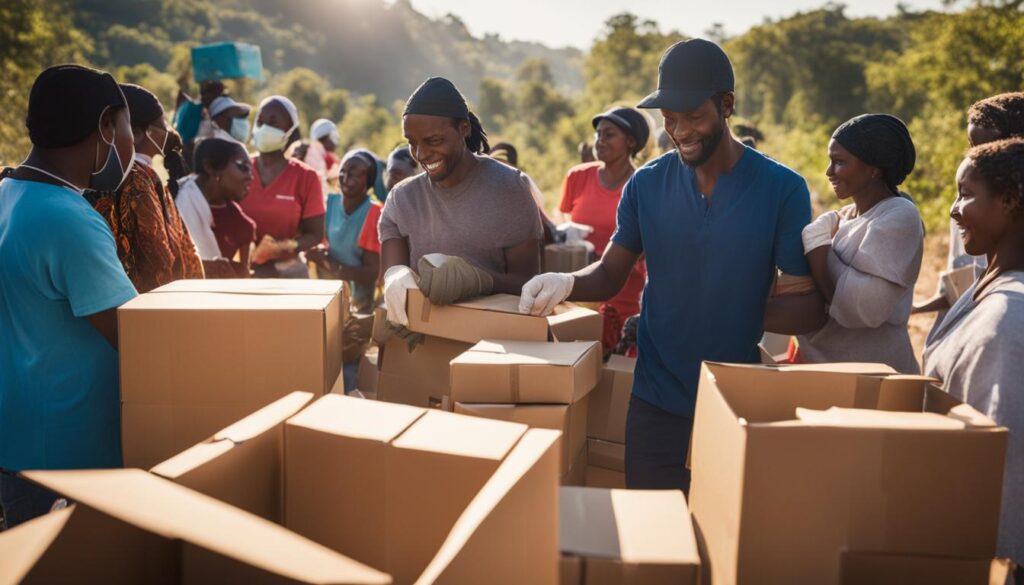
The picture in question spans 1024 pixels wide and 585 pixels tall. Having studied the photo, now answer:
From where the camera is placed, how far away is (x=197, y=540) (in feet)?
2.55

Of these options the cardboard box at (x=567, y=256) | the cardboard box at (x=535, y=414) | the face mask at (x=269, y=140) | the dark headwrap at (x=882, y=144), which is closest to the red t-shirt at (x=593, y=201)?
the cardboard box at (x=567, y=256)

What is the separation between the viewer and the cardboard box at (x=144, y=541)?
2.51ft

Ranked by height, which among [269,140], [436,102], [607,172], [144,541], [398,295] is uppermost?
[436,102]

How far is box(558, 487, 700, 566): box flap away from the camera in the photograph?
44.2 inches

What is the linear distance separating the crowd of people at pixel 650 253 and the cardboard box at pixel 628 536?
571mm

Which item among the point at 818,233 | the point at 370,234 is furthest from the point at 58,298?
the point at 370,234

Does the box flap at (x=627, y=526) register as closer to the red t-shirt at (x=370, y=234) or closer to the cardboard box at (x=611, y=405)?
the cardboard box at (x=611, y=405)

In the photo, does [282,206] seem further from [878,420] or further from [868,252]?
[878,420]

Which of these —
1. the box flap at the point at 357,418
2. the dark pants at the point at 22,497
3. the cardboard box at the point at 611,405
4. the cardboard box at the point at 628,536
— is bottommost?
the dark pants at the point at 22,497

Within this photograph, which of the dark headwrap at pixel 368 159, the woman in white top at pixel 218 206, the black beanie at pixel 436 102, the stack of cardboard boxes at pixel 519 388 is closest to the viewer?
the stack of cardboard boxes at pixel 519 388

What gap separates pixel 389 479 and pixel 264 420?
24 cm

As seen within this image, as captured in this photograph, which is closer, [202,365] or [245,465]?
[245,465]

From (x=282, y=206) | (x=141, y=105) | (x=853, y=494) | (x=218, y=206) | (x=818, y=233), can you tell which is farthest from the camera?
(x=282, y=206)

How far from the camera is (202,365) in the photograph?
159 cm
